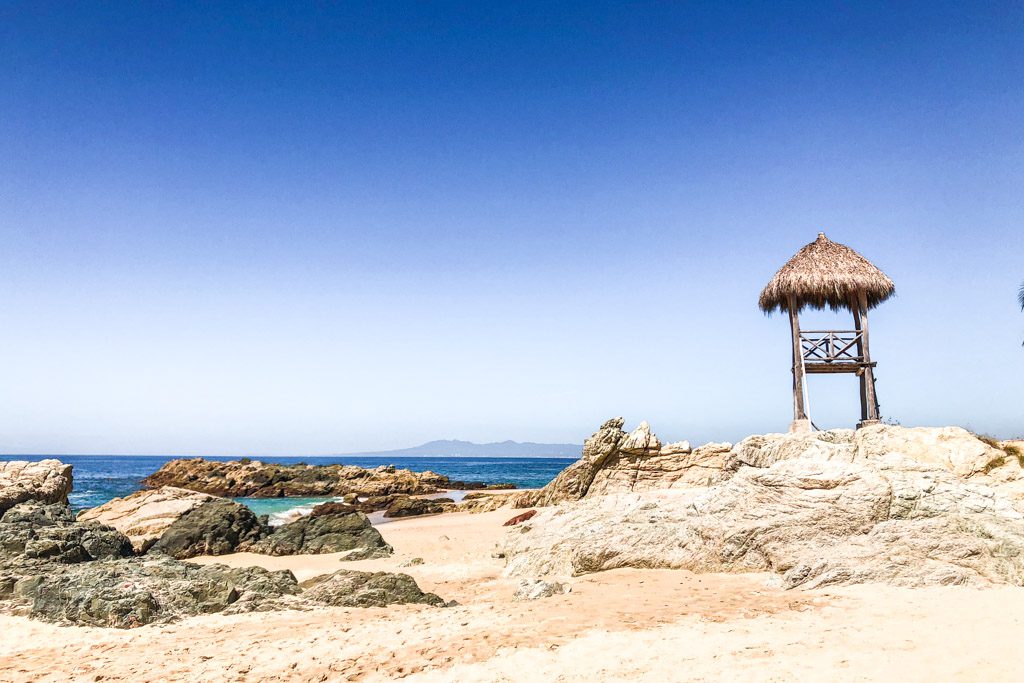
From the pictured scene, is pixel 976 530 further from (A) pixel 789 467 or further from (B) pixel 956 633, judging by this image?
(B) pixel 956 633

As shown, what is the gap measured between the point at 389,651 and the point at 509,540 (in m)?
7.21

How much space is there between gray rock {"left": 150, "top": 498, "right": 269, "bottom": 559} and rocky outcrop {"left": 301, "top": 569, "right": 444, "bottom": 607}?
8004mm

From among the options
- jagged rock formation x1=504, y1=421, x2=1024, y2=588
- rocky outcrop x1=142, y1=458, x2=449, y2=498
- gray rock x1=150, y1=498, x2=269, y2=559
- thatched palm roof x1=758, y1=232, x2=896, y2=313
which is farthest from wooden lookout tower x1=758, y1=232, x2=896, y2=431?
rocky outcrop x1=142, y1=458, x2=449, y2=498

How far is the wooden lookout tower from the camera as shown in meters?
20.2

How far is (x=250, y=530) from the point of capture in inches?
693

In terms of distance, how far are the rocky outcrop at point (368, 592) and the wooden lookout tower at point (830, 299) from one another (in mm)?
14273

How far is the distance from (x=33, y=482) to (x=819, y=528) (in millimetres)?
22429

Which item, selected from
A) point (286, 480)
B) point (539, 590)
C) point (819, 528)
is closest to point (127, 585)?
point (539, 590)

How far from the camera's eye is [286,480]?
2084 inches

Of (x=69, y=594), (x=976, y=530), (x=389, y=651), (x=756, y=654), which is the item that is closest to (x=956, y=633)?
(x=756, y=654)

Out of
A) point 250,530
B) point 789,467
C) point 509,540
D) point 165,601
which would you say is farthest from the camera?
point 250,530

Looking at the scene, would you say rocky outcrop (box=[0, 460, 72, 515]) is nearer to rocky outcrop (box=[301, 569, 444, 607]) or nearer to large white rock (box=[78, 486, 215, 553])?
large white rock (box=[78, 486, 215, 553])

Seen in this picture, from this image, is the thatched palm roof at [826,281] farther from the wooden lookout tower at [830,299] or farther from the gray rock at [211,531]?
the gray rock at [211,531]

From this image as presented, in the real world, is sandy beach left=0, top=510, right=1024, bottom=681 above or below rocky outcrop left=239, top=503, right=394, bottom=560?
above
